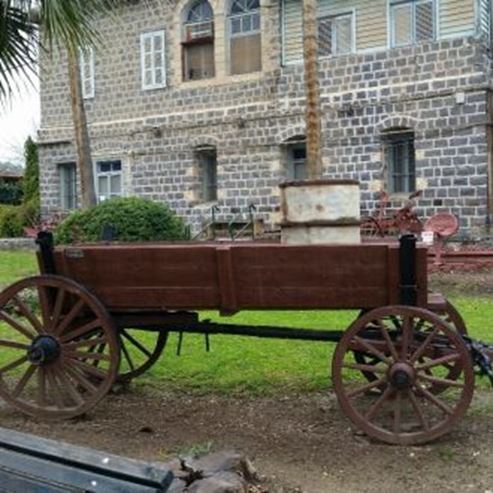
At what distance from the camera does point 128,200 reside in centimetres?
1599

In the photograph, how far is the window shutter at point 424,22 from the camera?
18.0 metres

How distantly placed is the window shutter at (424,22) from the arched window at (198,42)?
19.0 feet

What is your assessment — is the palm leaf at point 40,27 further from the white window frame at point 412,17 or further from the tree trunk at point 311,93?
the white window frame at point 412,17

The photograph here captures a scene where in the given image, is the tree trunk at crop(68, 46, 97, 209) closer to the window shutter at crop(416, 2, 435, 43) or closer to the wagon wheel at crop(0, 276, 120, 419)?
the window shutter at crop(416, 2, 435, 43)

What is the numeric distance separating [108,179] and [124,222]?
360 inches

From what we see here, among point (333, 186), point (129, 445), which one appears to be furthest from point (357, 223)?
point (129, 445)

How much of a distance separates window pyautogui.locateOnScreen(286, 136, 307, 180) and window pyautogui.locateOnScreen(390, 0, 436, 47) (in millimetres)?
3459

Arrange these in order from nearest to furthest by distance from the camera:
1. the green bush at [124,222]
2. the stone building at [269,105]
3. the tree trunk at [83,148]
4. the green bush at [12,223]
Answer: the green bush at [124,222], the stone building at [269,105], the tree trunk at [83,148], the green bush at [12,223]

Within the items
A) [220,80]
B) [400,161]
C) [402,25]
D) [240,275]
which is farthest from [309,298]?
[220,80]

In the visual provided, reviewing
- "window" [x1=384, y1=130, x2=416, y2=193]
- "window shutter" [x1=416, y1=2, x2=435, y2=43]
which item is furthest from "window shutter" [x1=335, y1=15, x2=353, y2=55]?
"window" [x1=384, y1=130, x2=416, y2=193]

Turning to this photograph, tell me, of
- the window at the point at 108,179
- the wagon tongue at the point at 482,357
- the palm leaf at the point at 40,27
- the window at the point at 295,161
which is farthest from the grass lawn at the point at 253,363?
the window at the point at 108,179

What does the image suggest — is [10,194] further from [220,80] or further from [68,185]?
[220,80]

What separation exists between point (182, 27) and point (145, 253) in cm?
1784

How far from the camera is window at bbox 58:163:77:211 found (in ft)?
82.8
